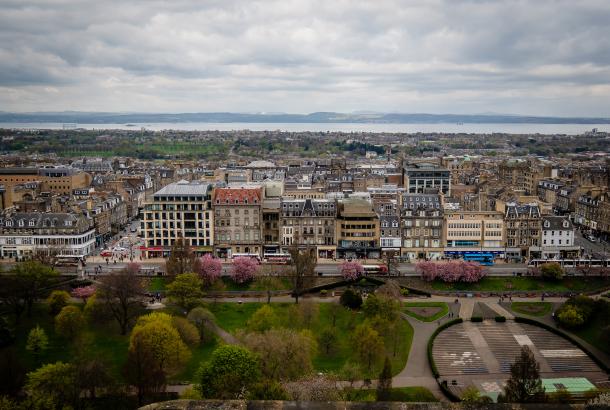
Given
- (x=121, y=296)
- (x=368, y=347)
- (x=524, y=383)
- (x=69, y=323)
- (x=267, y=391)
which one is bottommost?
(x=368, y=347)

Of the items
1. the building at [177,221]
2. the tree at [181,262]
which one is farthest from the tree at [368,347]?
the building at [177,221]

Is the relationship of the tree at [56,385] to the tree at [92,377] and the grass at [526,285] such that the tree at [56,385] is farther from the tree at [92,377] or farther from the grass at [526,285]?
the grass at [526,285]

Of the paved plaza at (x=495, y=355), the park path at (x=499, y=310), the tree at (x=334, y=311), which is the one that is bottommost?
the paved plaza at (x=495, y=355)

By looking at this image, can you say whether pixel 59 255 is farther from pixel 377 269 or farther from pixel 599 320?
pixel 599 320

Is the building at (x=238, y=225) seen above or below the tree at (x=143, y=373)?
above

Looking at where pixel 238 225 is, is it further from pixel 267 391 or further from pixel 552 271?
pixel 267 391

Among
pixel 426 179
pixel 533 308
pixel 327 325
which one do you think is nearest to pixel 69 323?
pixel 327 325
